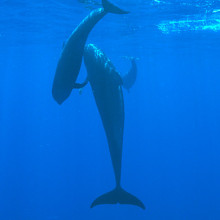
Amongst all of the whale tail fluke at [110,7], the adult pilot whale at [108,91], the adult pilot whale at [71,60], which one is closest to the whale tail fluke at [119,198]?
the adult pilot whale at [108,91]

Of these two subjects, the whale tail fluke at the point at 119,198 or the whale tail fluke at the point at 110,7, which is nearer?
the whale tail fluke at the point at 110,7

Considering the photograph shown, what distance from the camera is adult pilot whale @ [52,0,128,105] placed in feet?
12.3

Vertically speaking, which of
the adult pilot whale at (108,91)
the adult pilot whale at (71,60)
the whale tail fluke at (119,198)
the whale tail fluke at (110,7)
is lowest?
the whale tail fluke at (119,198)

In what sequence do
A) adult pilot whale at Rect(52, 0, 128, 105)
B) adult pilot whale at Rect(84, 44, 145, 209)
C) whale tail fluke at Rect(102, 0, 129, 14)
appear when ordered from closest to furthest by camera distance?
adult pilot whale at Rect(52, 0, 128, 105) → whale tail fluke at Rect(102, 0, 129, 14) → adult pilot whale at Rect(84, 44, 145, 209)

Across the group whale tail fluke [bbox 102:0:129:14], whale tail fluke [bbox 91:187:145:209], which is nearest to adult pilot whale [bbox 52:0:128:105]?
whale tail fluke [bbox 102:0:129:14]

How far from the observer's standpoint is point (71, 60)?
3.78 metres

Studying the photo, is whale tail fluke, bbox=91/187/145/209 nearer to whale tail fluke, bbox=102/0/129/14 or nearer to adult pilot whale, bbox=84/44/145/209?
adult pilot whale, bbox=84/44/145/209

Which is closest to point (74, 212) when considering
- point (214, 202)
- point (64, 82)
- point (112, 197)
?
point (214, 202)

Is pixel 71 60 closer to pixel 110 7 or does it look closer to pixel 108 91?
pixel 108 91

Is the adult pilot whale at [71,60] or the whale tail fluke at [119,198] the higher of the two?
the adult pilot whale at [71,60]

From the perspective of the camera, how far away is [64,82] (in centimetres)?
376

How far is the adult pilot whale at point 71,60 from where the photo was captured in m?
3.75

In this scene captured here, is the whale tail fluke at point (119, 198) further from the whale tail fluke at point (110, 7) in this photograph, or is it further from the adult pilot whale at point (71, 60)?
the whale tail fluke at point (110, 7)

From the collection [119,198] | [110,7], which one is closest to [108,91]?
[110,7]
